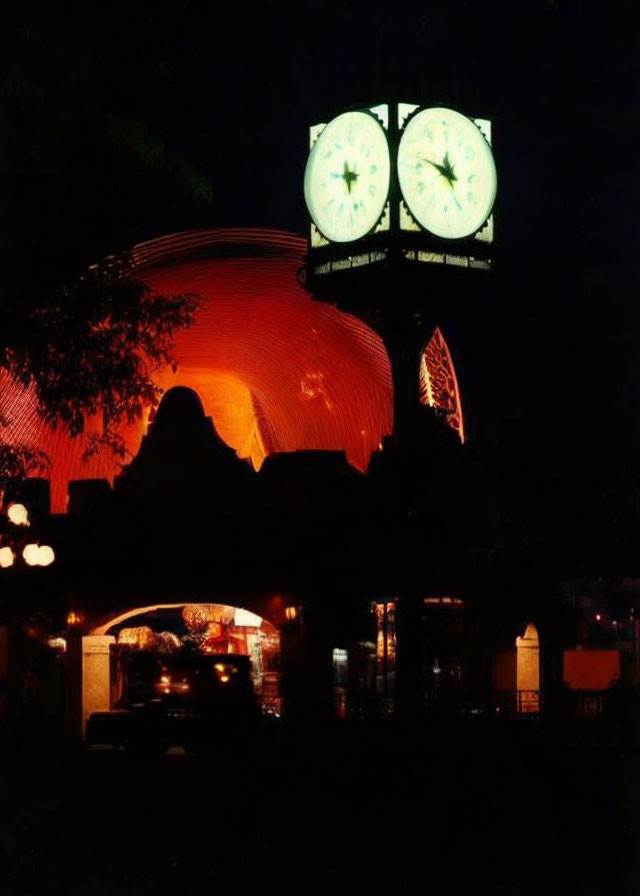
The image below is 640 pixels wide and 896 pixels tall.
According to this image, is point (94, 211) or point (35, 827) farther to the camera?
point (94, 211)

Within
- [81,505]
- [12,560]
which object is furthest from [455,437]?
[12,560]

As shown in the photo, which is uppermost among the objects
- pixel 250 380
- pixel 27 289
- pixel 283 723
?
pixel 250 380

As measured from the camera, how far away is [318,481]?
3678 cm

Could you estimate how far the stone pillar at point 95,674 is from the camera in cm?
3759

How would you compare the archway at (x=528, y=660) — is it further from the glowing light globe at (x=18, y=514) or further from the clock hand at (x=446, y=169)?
the glowing light globe at (x=18, y=514)

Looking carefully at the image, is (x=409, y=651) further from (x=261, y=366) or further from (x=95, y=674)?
(x=261, y=366)

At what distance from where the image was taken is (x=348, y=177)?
31516 millimetres

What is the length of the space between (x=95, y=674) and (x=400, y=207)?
13631 millimetres

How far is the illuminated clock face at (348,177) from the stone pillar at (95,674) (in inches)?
452

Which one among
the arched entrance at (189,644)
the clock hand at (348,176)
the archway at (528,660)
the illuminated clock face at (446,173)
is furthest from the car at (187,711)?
the archway at (528,660)

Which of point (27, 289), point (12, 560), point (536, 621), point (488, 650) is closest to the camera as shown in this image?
point (27, 289)

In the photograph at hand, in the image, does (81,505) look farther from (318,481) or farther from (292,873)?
(292,873)

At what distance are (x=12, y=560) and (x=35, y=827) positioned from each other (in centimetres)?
1113

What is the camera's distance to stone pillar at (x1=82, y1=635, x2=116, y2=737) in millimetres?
37594
